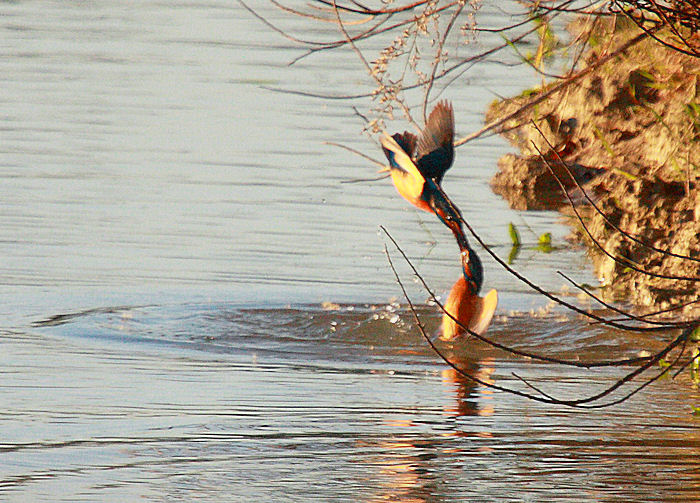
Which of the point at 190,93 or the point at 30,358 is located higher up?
the point at 190,93

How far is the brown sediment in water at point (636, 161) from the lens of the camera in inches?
279

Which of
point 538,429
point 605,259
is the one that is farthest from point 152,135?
point 538,429

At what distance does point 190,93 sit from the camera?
12.6m

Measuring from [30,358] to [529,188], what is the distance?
4.57 m

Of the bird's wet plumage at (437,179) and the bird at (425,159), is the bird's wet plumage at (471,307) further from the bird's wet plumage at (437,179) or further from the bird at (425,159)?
the bird at (425,159)

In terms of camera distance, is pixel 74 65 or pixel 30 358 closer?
pixel 30 358

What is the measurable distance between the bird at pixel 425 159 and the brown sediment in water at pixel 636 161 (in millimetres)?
609

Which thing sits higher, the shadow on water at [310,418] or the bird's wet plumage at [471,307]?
the bird's wet plumage at [471,307]

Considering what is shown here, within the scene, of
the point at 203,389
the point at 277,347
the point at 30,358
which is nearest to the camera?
the point at 203,389

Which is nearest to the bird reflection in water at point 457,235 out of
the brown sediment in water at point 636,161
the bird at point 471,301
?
the bird at point 471,301

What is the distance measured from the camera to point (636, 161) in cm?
798

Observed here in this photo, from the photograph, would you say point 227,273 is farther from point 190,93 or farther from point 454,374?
point 190,93

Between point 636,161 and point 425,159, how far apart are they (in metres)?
2.35

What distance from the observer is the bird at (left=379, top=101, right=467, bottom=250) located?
5.86 m
